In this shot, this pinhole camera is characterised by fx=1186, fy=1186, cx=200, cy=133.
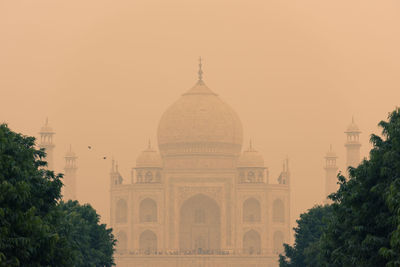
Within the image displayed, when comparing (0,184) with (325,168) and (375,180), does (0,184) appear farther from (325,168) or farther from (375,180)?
(325,168)

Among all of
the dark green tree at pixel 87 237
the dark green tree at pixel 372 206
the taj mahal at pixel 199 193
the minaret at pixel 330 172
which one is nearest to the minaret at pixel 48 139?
the taj mahal at pixel 199 193

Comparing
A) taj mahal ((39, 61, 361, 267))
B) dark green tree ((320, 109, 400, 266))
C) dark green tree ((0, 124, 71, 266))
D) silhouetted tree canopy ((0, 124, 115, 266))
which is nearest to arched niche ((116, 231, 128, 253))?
taj mahal ((39, 61, 361, 267))

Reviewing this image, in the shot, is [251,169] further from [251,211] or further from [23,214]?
[23,214]

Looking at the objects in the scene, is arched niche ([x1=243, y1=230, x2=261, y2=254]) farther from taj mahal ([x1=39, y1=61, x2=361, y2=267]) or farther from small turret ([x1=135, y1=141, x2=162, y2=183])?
small turret ([x1=135, y1=141, x2=162, y2=183])

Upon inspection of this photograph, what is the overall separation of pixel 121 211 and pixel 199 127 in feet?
28.7

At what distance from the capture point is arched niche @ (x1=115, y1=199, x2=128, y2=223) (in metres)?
88.7

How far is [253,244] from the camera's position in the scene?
8794 centimetres

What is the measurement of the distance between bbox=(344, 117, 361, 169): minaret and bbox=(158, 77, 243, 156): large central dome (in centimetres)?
898

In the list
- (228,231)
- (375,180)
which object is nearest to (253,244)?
(228,231)

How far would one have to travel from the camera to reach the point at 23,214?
22.4 metres

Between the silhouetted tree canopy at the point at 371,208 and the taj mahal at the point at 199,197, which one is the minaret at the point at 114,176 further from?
the silhouetted tree canopy at the point at 371,208

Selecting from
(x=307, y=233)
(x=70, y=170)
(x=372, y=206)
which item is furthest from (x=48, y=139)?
(x=372, y=206)

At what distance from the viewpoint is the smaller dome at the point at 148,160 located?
9000 cm

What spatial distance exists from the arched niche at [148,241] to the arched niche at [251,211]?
6.90 metres
